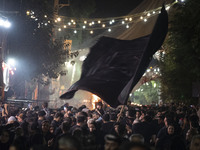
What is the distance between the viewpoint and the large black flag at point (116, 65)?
838cm

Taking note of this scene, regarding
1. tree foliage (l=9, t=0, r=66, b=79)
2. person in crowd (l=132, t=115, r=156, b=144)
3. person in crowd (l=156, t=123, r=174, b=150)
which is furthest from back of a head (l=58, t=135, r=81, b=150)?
tree foliage (l=9, t=0, r=66, b=79)

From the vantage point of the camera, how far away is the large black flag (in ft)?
27.5

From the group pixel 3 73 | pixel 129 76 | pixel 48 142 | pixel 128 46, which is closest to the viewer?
pixel 48 142

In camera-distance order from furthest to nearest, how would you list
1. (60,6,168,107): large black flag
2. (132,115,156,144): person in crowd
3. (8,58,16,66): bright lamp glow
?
(8,58,16,66): bright lamp glow → (132,115,156,144): person in crowd → (60,6,168,107): large black flag

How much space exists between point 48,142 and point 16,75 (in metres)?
16.4

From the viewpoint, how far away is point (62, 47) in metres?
25.1

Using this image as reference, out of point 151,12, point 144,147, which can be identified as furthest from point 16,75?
point 144,147

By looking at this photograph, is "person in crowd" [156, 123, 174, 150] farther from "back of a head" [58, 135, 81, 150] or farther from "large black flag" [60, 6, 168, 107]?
"back of a head" [58, 135, 81, 150]

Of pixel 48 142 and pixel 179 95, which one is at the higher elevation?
pixel 179 95

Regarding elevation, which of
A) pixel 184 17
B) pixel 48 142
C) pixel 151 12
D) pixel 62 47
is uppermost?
pixel 151 12

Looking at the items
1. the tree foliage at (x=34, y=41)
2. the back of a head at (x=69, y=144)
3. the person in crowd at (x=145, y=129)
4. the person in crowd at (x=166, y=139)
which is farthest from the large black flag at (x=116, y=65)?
the tree foliage at (x=34, y=41)

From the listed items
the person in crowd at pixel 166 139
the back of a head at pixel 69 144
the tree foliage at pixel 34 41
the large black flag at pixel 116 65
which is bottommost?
the person in crowd at pixel 166 139

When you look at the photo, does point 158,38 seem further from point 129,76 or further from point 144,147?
point 144,147

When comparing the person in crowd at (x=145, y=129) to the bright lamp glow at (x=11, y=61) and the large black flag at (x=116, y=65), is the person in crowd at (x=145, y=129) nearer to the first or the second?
the large black flag at (x=116, y=65)
